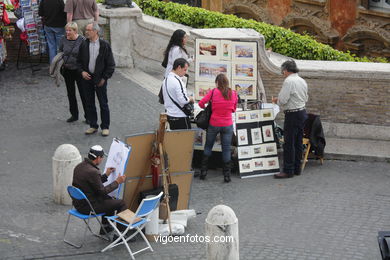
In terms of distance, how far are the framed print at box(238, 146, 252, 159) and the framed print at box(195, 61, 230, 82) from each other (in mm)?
1251

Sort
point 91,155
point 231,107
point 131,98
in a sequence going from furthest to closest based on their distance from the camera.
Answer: point 131,98 < point 231,107 < point 91,155

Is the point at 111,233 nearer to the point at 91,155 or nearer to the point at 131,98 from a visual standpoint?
the point at 91,155

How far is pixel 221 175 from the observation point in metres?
13.4

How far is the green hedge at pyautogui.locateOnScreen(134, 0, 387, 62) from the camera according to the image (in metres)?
16.3

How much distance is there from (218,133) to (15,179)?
3242 millimetres

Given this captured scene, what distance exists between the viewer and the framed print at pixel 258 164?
13430mm

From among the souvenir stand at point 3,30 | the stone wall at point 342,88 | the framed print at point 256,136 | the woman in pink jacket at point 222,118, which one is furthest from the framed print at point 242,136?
the souvenir stand at point 3,30

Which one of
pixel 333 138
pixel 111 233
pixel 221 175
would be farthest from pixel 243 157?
pixel 111 233

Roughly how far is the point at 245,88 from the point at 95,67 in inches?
101

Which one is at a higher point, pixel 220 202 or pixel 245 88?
pixel 245 88

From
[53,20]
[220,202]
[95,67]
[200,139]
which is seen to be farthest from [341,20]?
[220,202]

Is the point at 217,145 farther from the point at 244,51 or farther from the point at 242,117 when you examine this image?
the point at 244,51

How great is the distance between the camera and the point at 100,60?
14250mm

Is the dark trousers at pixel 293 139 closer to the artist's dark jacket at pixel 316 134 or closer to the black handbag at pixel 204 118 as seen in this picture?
the artist's dark jacket at pixel 316 134
